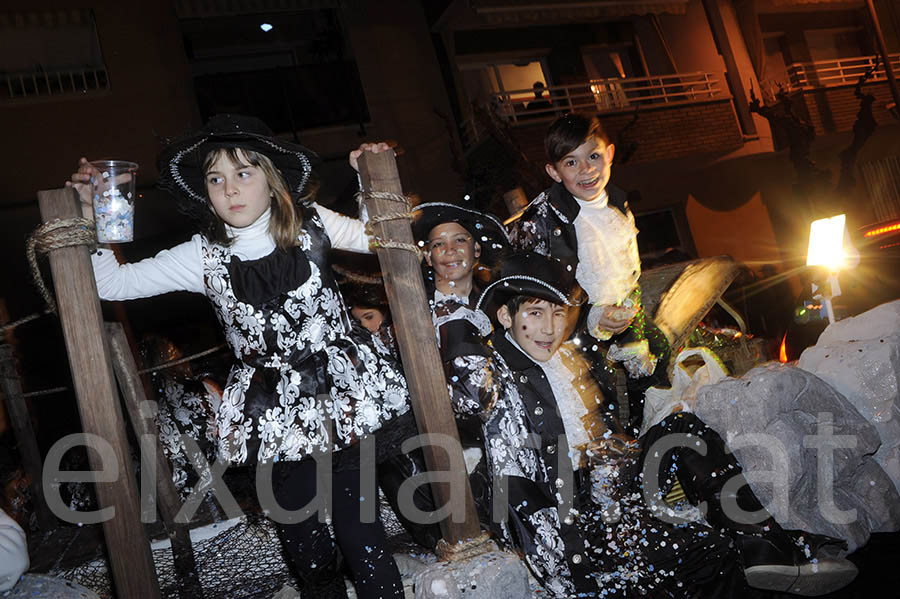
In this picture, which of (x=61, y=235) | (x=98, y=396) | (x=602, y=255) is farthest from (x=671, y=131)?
(x=98, y=396)

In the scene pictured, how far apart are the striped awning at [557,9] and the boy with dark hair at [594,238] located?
26.3 ft

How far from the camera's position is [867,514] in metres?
3.33

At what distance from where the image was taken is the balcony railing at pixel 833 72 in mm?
13422

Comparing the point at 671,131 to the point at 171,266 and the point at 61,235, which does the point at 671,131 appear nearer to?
the point at 171,266

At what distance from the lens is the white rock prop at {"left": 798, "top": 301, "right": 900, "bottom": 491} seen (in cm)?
359

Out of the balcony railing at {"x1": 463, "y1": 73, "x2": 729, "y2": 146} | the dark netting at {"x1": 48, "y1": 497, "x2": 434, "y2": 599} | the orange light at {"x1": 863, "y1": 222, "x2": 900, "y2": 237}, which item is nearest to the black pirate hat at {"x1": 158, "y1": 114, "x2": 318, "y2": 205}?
the dark netting at {"x1": 48, "y1": 497, "x2": 434, "y2": 599}

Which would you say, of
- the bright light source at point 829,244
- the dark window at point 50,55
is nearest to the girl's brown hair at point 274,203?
the bright light source at point 829,244

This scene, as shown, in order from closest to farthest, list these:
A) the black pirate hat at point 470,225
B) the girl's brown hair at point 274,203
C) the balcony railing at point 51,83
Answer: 1. the girl's brown hair at point 274,203
2. the black pirate hat at point 470,225
3. the balcony railing at point 51,83

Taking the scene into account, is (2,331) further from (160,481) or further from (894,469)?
(894,469)

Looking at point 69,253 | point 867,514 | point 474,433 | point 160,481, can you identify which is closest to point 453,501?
point 474,433

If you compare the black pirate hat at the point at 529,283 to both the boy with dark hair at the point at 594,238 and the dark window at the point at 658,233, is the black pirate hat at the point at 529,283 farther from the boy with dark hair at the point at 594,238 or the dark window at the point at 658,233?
the dark window at the point at 658,233

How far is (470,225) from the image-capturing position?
11.9 feet

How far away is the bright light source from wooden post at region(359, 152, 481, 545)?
4445 mm

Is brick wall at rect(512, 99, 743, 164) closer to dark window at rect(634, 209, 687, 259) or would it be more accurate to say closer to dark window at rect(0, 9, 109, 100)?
dark window at rect(634, 209, 687, 259)
